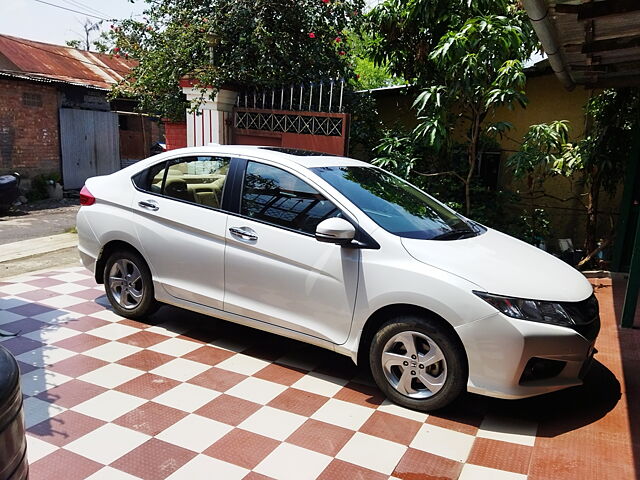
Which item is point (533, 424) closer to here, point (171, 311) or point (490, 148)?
point (171, 311)

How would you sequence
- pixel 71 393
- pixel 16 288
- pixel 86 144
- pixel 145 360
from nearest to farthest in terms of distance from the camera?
pixel 71 393 → pixel 145 360 → pixel 16 288 → pixel 86 144

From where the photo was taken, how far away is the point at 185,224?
4.27 metres

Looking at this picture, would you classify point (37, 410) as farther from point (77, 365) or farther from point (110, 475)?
point (110, 475)

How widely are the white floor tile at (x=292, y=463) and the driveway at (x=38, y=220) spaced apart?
765 cm

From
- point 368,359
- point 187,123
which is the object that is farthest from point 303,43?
point 368,359

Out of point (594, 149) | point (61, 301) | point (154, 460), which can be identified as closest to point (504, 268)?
point (154, 460)

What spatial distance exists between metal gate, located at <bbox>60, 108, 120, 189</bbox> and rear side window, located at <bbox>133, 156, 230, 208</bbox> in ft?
37.4

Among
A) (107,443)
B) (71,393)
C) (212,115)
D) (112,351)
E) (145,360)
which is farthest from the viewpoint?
(212,115)

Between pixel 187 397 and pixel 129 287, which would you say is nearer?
pixel 187 397

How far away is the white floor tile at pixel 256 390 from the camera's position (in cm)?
351

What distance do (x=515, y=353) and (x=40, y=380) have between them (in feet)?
10.3

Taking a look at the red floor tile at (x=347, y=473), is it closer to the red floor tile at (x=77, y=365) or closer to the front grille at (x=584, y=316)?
the front grille at (x=584, y=316)

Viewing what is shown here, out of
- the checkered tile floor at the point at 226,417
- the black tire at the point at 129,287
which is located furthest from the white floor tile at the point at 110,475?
the black tire at the point at 129,287

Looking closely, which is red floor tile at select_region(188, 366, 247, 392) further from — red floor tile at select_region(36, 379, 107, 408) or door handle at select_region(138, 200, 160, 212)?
door handle at select_region(138, 200, 160, 212)
